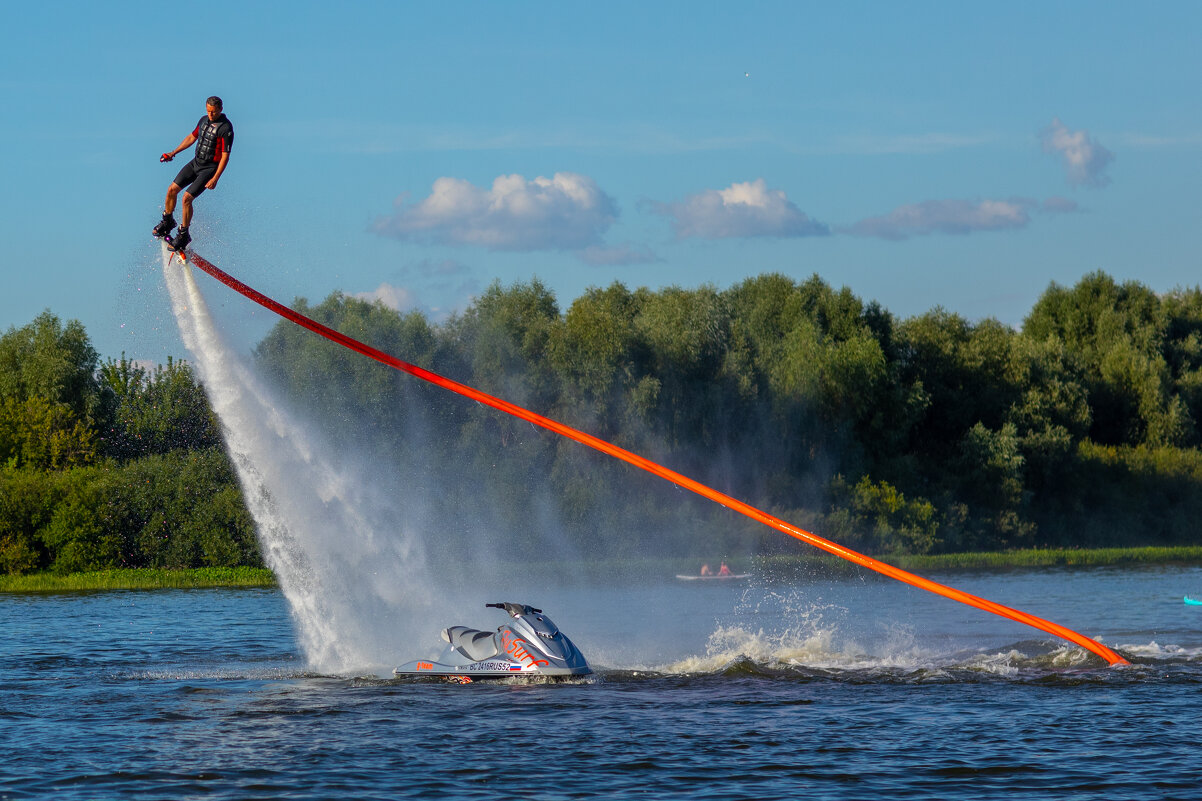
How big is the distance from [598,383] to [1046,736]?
41.2 metres

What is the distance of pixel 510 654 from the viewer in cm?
2097

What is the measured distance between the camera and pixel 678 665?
2317 cm

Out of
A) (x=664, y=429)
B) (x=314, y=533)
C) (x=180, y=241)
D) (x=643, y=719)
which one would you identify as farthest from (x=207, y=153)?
(x=664, y=429)

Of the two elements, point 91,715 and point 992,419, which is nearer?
point 91,715

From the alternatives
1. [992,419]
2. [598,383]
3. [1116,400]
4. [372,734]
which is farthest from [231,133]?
[1116,400]

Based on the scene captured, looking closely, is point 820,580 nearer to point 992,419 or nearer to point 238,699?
point 992,419

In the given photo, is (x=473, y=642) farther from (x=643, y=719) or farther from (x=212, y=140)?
(x=212, y=140)

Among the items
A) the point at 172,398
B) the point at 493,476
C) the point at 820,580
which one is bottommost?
the point at 820,580

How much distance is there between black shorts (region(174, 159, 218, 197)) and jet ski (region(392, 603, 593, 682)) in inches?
307

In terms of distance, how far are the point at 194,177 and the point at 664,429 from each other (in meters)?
42.1

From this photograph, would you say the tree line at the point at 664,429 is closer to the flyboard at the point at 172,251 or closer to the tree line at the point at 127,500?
the tree line at the point at 127,500

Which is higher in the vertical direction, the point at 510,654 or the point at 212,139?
the point at 212,139

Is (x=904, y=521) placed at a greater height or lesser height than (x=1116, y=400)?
lesser

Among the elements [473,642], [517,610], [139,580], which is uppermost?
[517,610]
